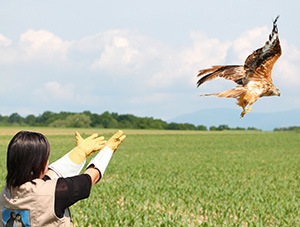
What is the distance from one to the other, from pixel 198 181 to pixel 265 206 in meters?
5.68

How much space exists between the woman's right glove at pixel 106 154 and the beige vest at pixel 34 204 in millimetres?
261

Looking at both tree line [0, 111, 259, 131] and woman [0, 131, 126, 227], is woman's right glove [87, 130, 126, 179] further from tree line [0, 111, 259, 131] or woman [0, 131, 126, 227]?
tree line [0, 111, 259, 131]

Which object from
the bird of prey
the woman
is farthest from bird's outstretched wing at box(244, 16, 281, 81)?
the woman

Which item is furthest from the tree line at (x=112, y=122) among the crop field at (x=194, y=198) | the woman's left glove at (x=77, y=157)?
the woman's left glove at (x=77, y=157)

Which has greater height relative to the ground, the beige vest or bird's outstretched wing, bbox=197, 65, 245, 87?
bird's outstretched wing, bbox=197, 65, 245, 87

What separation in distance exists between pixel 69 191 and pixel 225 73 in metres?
1.03

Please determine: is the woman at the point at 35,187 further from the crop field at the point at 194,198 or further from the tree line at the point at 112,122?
the tree line at the point at 112,122

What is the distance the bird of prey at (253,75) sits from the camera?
6.29ft

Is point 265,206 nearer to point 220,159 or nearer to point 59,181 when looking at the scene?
point 59,181

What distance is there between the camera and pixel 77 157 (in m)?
2.93

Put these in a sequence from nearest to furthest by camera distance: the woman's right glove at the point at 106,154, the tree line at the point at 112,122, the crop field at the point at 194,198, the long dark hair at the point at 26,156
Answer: the long dark hair at the point at 26,156, the woman's right glove at the point at 106,154, the crop field at the point at 194,198, the tree line at the point at 112,122

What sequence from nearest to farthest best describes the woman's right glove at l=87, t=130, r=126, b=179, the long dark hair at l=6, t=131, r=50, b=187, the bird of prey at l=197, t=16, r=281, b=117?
the bird of prey at l=197, t=16, r=281, b=117
the long dark hair at l=6, t=131, r=50, b=187
the woman's right glove at l=87, t=130, r=126, b=179

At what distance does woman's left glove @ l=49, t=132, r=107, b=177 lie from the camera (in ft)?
9.50

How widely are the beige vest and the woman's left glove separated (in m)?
0.29
